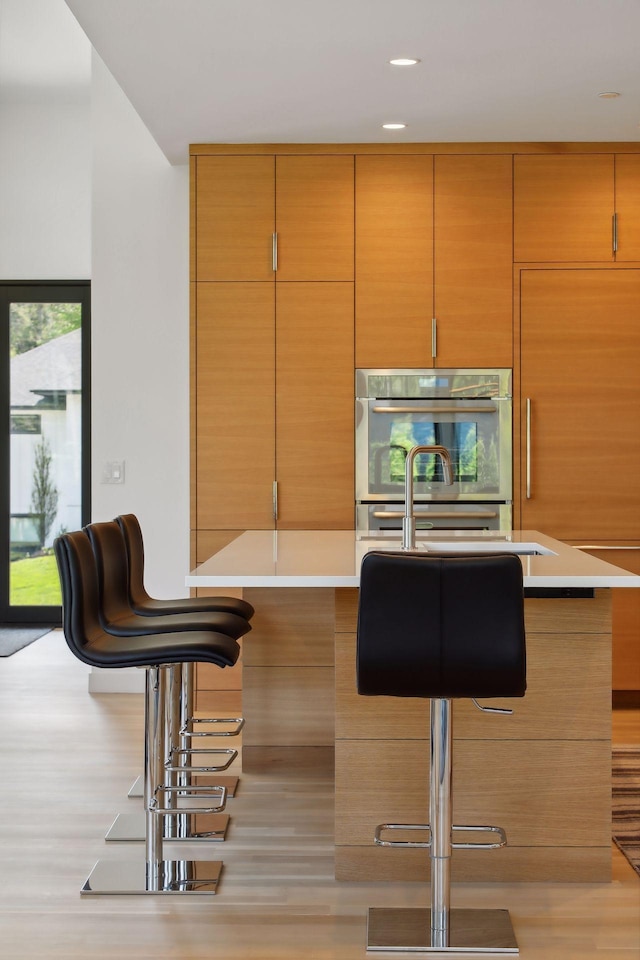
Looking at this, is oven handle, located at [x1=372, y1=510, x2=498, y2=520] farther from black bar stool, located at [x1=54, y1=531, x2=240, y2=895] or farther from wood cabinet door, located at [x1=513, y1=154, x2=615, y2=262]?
black bar stool, located at [x1=54, y1=531, x2=240, y2=895]

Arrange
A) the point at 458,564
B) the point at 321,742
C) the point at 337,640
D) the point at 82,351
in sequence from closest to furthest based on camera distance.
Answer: the point at 458,564, the point at 337,640, the point at 321,742, the point at 82,351

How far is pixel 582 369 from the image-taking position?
4812 mm

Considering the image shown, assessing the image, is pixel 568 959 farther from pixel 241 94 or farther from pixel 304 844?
pixel 241 94

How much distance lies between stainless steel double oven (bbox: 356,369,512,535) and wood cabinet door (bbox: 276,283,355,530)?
0.08 metres

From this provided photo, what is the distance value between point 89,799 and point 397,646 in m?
1.76

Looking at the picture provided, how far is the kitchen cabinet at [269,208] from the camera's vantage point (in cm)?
480

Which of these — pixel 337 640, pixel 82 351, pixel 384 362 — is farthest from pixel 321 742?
pixel 82 351

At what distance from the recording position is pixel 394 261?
4.82 m

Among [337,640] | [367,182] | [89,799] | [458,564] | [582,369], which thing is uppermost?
[367,182]

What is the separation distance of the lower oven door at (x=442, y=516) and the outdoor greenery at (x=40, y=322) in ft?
10.2

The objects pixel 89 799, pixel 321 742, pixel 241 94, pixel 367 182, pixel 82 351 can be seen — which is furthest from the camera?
pixel 82 351

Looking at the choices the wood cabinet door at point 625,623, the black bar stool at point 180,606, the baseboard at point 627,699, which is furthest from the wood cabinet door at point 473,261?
the black bar stool at point 180,606

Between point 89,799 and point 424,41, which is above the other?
point 424,41

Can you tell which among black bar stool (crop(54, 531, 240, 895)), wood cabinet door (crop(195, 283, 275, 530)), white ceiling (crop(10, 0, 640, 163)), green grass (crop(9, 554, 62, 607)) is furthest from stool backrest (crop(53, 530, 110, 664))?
green grass (crop(9, 554, 62, 607))
